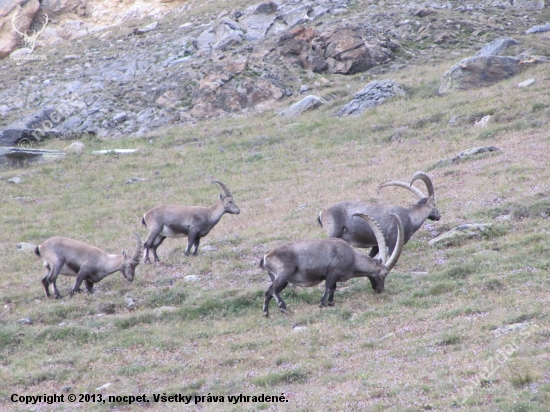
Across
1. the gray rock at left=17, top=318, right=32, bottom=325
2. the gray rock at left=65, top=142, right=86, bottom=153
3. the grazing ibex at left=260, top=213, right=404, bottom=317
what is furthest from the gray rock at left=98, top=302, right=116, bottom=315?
the gray rock at left=65, top=142, right=86, bottom=153

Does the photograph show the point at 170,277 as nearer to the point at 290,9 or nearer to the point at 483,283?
the point at 483,283

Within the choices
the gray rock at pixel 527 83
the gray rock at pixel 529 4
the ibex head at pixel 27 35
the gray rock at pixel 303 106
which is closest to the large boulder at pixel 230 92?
the gray rock at pixel 303 106

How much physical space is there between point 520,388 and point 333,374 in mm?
2676

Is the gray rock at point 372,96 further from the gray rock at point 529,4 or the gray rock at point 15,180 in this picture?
the gray rock at point 529,4

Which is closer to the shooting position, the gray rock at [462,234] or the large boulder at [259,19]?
the gray rock at [462,234]

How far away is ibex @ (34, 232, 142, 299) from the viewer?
585 inches

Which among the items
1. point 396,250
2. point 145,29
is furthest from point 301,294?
point 145,29

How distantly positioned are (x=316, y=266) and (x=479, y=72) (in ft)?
73.7

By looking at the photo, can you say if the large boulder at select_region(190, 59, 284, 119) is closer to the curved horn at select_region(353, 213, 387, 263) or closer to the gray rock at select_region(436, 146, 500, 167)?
the gray rock at select_region(436, 146, 500, 167)

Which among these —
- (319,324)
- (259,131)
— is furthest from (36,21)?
(319,324)

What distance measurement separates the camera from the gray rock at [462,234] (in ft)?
50.1

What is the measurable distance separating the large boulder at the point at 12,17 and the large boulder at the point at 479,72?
39934mm

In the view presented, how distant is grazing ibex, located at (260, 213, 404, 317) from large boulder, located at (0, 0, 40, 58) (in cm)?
5187

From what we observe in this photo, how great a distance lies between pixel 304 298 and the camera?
13.5m
